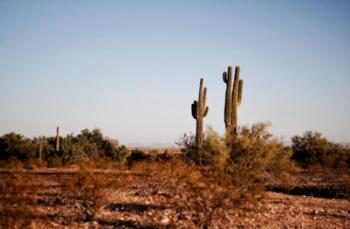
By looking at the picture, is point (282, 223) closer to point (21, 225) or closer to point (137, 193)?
point (137, 193)

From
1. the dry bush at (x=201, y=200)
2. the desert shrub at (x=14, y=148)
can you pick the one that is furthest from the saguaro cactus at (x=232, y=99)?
the desert shrub at (x=14, y=148)

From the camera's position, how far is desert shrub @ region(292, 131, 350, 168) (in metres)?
25.3

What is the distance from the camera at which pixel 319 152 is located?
26.6 meters

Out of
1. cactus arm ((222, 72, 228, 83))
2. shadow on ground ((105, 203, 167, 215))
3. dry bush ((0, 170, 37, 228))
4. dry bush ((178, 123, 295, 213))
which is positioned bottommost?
shadow on ground ((105, 203, 167, 215))

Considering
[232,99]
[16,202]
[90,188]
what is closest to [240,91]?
[232,99]

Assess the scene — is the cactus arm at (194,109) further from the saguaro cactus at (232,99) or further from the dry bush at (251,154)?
the dry bush at (251,154)

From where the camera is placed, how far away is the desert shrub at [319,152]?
25.3 meters

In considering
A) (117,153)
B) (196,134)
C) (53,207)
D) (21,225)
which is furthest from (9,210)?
(117,153)

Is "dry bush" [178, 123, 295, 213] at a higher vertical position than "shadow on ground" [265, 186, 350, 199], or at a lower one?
higher

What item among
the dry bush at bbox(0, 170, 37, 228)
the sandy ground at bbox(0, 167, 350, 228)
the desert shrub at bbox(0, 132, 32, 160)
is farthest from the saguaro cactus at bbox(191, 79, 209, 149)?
the desert shrub at bbox(0, 132, 32, 160)

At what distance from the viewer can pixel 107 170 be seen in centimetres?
986

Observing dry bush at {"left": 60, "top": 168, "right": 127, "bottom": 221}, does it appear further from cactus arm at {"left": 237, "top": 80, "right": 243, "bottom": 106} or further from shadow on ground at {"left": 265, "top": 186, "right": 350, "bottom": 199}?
cactus arm at {"left": 237, "top": 80, "right": 243, "bottom": 106}

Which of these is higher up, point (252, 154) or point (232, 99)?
point (232, 99)

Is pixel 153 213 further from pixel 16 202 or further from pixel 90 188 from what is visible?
pixel 16 202
